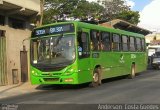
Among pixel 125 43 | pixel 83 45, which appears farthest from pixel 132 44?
pixel 83 45

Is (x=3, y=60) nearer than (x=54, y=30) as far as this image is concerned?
No

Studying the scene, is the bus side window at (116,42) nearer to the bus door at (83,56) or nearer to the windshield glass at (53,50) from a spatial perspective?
the bus door at (83,56)

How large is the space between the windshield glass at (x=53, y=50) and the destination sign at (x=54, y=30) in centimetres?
24

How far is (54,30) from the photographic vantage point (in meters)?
19.2

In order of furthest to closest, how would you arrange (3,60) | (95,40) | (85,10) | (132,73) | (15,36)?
1. (85,10)
2. (132,73)
3. (15,36)
4. (3,60)
5. (95,40)

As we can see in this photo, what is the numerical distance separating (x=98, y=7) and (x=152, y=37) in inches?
1928

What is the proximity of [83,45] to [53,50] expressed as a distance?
141 centimetres

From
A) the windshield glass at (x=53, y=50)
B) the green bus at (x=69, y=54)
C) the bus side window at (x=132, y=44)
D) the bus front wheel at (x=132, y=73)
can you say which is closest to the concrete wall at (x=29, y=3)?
the windshield glass at (x=53, y=50)

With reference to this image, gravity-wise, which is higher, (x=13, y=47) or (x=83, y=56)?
(x=13, y=47)

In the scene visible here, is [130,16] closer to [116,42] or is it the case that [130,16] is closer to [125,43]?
[125,43]

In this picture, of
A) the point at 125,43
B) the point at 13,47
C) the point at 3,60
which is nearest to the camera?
the point at 3,60

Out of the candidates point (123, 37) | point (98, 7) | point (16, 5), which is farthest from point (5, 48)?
point (98, 7)

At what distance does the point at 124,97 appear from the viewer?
14992 mm

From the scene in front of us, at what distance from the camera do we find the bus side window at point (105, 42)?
2159 cm
